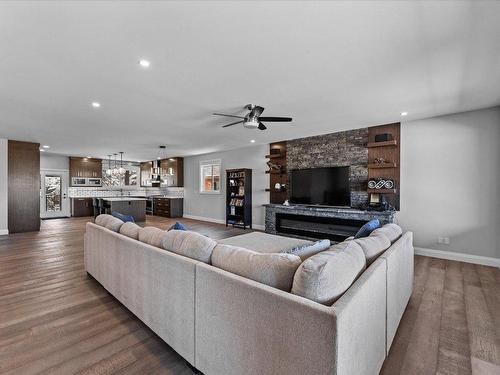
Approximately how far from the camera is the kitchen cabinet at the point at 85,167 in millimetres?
9992

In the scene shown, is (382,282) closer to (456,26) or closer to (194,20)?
(456,26)

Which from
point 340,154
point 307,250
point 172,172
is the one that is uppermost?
point 340,154

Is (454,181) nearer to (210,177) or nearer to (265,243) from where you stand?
(265,243)

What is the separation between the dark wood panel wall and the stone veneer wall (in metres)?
7.15

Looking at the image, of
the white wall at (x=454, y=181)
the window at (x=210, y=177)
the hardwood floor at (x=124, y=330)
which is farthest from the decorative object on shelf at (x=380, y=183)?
the window at (x=210, y=177)

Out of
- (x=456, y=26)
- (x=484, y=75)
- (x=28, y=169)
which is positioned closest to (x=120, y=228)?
(x=456, y=26)

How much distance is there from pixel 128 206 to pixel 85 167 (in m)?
3.77

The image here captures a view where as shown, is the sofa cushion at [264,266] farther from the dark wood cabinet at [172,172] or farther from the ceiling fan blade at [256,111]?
the dark wood cabinet at [172,172]

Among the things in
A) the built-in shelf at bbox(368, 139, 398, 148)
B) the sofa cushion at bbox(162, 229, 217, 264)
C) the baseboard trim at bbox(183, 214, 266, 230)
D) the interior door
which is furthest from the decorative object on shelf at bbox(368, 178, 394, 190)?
the interior door

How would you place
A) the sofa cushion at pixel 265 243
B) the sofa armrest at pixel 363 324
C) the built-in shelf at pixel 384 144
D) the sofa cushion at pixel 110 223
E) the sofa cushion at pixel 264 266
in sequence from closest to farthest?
the sofa armrest at pixel 363 324, the sofa cushion at pixel 264 266, the sofa cushion at pixel 110 223, the sofa cushion at pixel 265 243, the built-in shelf at pixel 384 144

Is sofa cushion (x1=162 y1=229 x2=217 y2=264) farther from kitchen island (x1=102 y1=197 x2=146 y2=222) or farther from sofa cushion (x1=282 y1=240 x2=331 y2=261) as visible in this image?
kitchen island (x1=102 y1=197 x2=146 y2=222)

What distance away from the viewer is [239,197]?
766cm

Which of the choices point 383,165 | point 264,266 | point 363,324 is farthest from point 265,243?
point 383,165

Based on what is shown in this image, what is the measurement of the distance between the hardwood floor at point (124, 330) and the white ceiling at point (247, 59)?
8.09 ft
